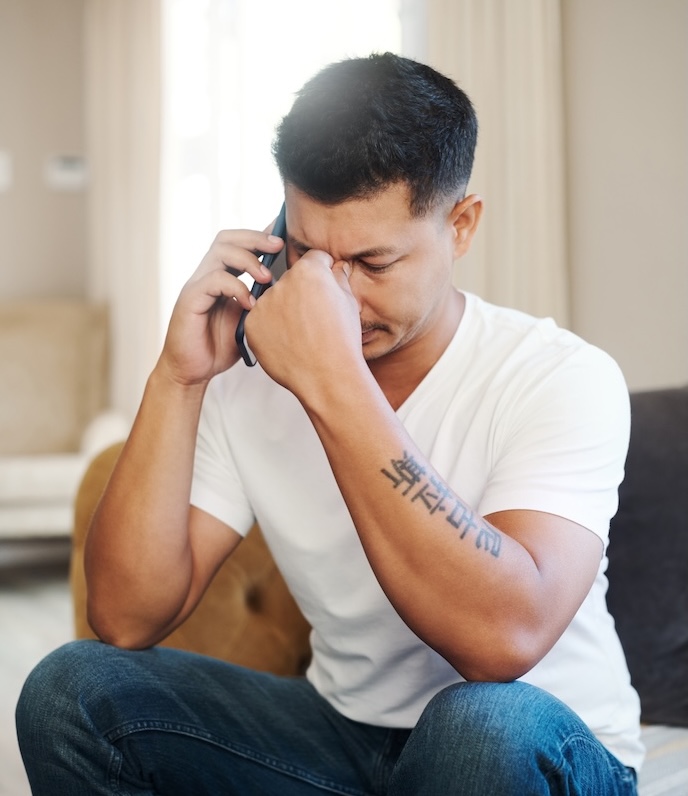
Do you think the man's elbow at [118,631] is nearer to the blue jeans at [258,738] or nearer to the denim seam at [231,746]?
the blue jeans at [258,738]

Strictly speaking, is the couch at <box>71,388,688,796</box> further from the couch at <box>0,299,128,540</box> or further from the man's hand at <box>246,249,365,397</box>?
the couch at <box>0,299,128,540</box>

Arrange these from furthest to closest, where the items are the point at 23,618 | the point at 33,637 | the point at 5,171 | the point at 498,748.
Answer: the point at 5,171, the point at 23,618, the point at 33,637, the point at 498,748

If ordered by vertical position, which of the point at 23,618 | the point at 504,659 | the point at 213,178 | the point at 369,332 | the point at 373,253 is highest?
the point at 213,178

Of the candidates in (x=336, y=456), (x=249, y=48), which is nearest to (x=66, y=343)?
(x=249, y=48)

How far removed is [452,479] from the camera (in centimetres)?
129

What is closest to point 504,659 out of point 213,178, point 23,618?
point 23,618

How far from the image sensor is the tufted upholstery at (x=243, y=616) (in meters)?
1.70

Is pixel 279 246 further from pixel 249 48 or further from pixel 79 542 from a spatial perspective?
pixel 249 48

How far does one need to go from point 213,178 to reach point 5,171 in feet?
5.28

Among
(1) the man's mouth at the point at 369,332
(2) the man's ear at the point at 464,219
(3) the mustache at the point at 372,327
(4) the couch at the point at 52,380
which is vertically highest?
(2) the man's ear at the point at 464,219

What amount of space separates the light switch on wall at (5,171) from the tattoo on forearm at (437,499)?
4.54 metres

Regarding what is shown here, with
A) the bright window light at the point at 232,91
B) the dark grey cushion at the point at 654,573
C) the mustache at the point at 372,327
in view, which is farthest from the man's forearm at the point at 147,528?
the bright window light at the point at 232,91

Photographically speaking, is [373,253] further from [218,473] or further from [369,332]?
[218,473]

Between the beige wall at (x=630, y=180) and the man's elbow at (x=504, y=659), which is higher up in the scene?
the beige wall at (x=630, y=180)
